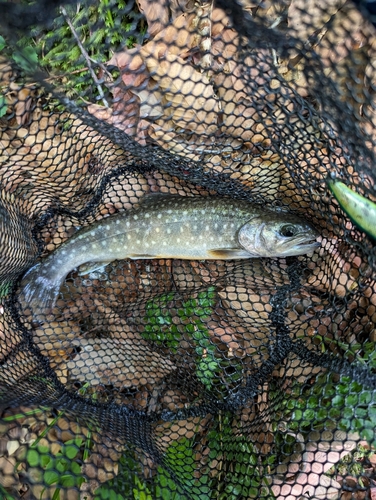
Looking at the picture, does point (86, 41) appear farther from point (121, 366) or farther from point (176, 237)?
point (121, 366)

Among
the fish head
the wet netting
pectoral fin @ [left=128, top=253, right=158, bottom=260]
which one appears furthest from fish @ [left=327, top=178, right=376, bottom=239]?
pectoral fin @ [left=128, top=253, right=158, bottom=260]

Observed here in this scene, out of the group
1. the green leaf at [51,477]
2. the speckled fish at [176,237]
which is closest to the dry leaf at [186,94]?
the speckled fish at [176,237]

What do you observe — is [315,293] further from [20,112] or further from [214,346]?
[20,112]

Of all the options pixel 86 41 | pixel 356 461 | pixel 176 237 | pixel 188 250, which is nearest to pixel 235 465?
pixel 356 461

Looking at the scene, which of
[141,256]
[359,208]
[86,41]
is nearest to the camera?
[359,208]

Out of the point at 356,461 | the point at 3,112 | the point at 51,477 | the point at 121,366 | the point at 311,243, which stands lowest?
the point at 121,366

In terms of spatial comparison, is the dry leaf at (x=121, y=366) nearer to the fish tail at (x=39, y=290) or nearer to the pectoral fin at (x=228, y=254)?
the fish tail at (x=39, y=290)
